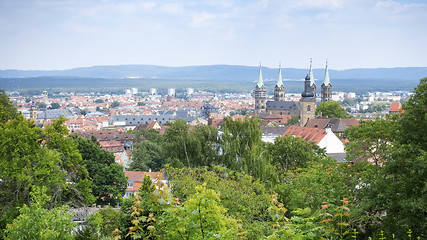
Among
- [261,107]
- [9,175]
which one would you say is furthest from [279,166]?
[261,107]

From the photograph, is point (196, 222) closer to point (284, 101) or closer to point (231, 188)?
point (231, 188)

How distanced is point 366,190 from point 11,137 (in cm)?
1318

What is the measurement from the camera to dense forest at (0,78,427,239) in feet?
30.6

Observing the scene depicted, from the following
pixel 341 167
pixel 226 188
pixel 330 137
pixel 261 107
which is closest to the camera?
pixel 341 167

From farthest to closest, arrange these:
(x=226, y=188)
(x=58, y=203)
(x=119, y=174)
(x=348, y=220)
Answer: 1. (x=119, y=174)
2. (x=58, y=203)
3. (x=226, y=188)
4. (x=348, y=220)

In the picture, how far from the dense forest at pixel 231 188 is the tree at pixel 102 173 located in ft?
0.21

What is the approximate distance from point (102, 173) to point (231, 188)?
44.2 ft

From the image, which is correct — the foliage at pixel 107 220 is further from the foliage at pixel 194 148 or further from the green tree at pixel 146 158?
the green tree at pixel 146 158

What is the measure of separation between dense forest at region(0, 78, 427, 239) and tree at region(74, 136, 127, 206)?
63 mm

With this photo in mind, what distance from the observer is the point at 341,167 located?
1561 cm

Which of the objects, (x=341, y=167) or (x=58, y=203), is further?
(x=58, y=203)

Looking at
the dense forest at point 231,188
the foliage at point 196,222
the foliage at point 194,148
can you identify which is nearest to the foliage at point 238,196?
the dense forest at point 231,188

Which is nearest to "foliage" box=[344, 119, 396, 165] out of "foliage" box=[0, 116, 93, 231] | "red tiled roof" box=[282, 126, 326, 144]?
"foliage" box=[0, 116, 93, 231]

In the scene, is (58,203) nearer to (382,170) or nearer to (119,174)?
(119,174)
